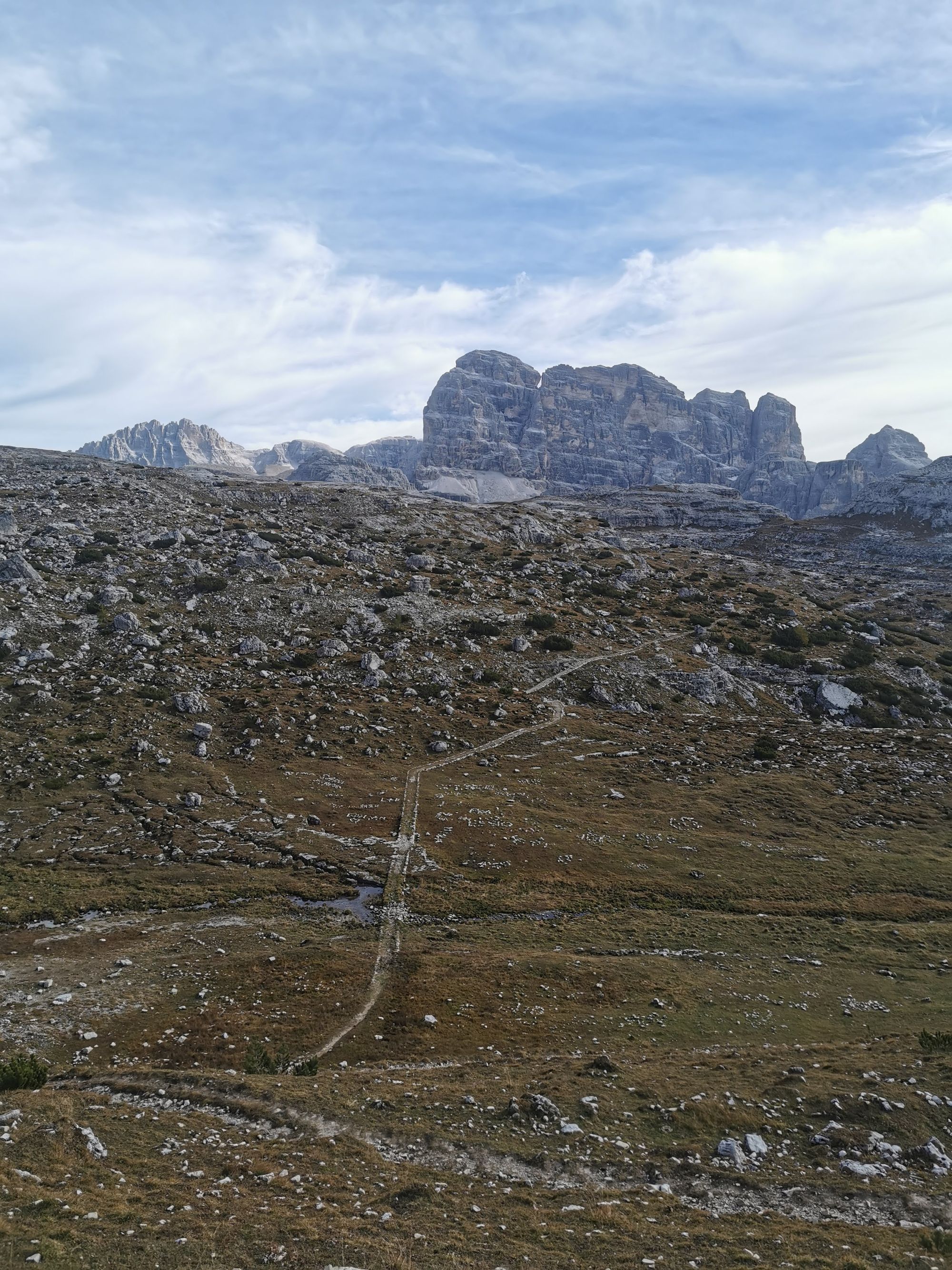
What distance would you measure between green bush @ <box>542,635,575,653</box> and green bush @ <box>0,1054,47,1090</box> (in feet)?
243

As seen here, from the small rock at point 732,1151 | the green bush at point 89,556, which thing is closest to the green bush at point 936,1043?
the small rock at point 732,1151

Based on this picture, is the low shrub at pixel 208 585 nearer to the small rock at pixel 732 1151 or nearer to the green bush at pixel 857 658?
the small rock at pixel 732 1151

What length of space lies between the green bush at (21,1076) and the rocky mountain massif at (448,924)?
16cm

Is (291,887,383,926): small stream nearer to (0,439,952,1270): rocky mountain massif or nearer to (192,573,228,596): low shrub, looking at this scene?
(0,439,952,1270): rocky mountain massif

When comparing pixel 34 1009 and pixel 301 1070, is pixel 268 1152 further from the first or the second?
pixel 34 1009

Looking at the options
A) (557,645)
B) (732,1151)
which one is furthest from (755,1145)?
(557,645)

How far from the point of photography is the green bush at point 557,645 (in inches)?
3593

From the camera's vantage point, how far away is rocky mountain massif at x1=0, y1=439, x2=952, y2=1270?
55.6ft

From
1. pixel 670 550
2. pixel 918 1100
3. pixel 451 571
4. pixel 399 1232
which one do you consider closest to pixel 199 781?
pixel 399 1232

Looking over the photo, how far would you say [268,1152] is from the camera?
18672mm

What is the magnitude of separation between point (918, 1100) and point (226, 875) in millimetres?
38480

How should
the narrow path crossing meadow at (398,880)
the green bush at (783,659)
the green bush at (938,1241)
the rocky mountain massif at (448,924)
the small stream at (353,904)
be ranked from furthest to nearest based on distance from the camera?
the green bush at (783,659), the small stream at (353,904), the narrow path crossing meadow at (398,880), the rocky mountain massif at (448,924), the green bush at (938,1241)

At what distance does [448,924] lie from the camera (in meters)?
40.4

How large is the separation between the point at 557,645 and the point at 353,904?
56.4 m
